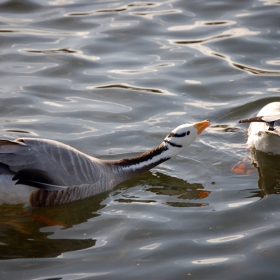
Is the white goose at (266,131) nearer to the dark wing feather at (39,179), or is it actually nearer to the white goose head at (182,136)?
the white goose head at (182,136)

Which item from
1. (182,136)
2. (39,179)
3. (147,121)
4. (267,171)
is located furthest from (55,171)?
(267,171)

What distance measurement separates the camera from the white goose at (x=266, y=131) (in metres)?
8.12

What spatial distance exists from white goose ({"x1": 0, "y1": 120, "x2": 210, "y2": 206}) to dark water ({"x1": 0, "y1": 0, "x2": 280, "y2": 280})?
0.17 meters

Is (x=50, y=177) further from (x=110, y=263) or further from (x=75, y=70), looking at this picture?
(x=75, y=70)

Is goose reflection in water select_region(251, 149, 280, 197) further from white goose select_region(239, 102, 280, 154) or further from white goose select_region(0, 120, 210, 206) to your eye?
white goose select_region(0, 120, 210, 206)

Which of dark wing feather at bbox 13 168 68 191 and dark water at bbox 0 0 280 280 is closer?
dark water at bbox 0 0 280 280

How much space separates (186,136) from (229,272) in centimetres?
268

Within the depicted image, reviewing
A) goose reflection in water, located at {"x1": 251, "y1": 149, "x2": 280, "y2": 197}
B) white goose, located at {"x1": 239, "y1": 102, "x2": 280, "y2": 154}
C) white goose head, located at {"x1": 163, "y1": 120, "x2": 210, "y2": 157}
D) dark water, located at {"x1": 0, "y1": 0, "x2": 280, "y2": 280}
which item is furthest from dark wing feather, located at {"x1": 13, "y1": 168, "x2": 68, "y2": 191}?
white goose, located at {"x1": 239, "y1": 102, "x2": 280, "y2": 154}

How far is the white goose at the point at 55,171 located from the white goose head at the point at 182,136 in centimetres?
2

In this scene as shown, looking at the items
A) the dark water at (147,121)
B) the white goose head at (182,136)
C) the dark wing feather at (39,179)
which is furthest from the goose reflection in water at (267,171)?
the dark wing feather at (39,179)

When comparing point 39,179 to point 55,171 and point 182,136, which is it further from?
point 182,136

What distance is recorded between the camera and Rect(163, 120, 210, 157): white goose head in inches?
317

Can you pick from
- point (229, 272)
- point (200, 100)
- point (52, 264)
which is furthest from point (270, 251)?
point (200, 100)

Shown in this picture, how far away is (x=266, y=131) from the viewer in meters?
8.33
